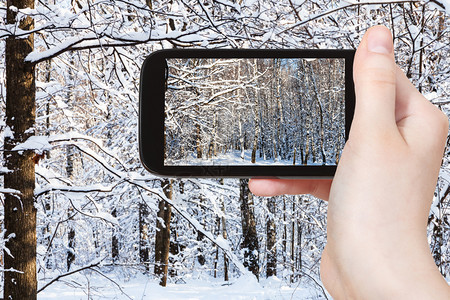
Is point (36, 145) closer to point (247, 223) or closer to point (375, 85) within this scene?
point (375, 85)

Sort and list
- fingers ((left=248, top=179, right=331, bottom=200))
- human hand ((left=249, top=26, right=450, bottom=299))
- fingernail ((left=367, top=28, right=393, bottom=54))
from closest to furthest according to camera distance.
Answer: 1. human hand ((left=249, top=26, right=450, bottom=299))
2. fingernail ((left=367, top=28, right=393, bottom=54))
3. fingers ((left=248, top=179, right=331, bottom=200))

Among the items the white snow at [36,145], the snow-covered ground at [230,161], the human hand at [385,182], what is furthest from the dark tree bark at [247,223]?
the human hand at [385,182]

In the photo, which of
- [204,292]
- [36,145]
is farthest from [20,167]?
[204,292]

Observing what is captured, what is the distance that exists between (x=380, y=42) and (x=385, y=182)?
15.8 inches

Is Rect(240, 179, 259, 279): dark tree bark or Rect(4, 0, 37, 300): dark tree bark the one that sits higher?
Rect(4, 0, 37, 300): dark tree bark

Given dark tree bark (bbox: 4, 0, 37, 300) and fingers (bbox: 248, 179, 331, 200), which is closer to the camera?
fingers (bbox: 248, 179, 331, 200)

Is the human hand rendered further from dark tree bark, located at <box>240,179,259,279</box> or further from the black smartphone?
dark tree bark, located at <box>240,179,259,279</box>

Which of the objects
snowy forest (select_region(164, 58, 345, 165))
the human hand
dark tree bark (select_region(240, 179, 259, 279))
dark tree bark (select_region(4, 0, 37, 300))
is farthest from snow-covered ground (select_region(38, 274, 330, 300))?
the human hand

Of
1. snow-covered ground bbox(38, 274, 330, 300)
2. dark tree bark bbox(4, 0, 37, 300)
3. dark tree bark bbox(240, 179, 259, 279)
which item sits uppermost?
dark tree bark bbox(4, 0, 37, 300)

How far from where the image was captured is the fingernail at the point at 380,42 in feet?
3.56

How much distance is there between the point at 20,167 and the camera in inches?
145

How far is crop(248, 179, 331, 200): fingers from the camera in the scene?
5.35 ft

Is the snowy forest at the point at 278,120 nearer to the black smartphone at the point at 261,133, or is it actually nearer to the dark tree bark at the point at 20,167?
the black smartphone at the point at 261,133

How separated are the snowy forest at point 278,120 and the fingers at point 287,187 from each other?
0.13 meters
